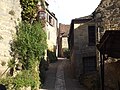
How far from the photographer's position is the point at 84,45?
27797mm

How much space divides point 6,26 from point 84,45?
1179 centimetres

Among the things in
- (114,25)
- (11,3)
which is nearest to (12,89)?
(11,3)

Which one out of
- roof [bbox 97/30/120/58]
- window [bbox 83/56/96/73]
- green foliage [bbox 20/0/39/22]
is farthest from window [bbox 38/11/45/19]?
window [bbox 83/56/96/73]

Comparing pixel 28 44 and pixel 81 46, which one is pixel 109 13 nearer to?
pixel 28 44

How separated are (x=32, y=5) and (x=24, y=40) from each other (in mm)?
2732

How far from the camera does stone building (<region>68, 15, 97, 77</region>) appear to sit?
1082 inches

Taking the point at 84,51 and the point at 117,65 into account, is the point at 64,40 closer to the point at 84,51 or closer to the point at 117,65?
the point at 84,51

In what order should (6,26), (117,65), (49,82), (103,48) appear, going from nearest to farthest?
(103,48) → (117,65) → (6,26) → (49,82)

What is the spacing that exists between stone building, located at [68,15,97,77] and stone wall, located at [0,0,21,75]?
35.1 ft

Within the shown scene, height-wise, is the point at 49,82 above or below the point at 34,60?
below

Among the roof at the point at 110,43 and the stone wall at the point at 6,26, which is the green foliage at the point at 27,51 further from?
the roof at the point at 110,43

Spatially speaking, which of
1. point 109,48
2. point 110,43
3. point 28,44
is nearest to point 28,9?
point 28,44

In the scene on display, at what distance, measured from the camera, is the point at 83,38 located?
27.8 metres

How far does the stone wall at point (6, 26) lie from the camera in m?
17.0
